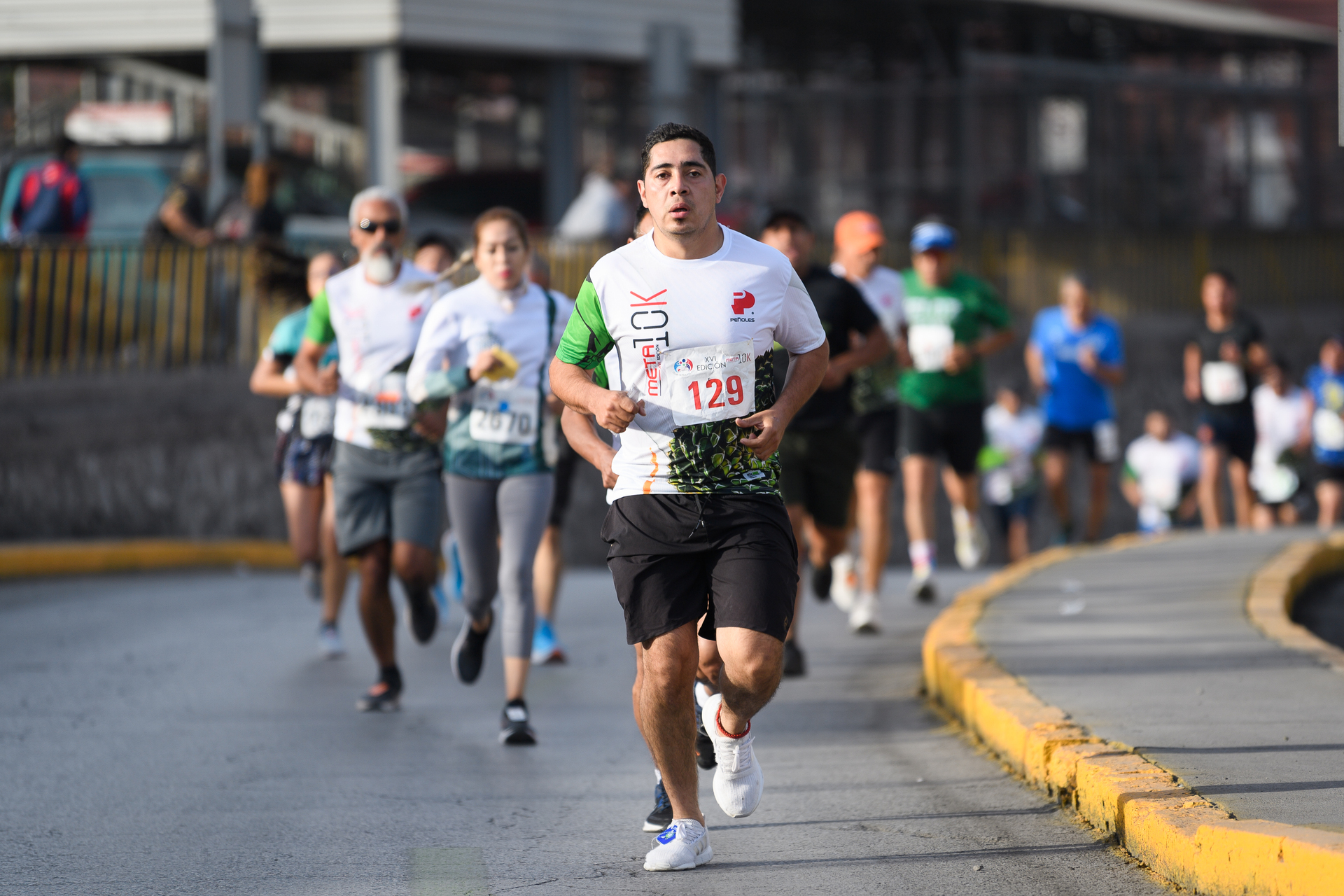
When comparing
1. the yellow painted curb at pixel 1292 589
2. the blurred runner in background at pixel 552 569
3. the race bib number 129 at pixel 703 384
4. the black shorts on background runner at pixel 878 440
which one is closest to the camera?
the race bib number 129 at pixel 703 384

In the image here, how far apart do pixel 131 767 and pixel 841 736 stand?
2.74 meters

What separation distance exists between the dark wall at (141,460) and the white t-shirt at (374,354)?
7638 mm

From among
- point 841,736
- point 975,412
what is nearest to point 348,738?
point 841,736

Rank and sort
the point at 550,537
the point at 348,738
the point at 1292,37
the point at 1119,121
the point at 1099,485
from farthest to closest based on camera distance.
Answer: the point at 1292,37, the point at 1119,121, the point at 1099,485, the point at 550,537, the point at 348,738

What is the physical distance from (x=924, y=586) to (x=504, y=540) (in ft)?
15.7

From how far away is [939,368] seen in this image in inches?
443

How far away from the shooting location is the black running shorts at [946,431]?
1126 centimetres

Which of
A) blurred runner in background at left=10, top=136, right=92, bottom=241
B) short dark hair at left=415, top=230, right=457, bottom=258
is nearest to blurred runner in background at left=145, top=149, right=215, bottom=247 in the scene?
blurred runner in background at left=10, top=136, right=92, bottom=241

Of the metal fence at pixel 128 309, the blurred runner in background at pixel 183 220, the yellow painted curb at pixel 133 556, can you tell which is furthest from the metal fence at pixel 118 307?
the yellow painted curb at pixel 133 556

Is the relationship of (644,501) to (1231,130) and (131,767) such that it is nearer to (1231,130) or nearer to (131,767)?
(131,767)

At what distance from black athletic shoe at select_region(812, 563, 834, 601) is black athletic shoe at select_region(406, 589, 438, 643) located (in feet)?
7.55

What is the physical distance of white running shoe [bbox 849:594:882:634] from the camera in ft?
33.9

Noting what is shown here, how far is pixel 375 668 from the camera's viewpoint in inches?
370

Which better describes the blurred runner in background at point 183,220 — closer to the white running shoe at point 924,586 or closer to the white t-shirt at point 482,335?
the white running shoe at point 924,586
